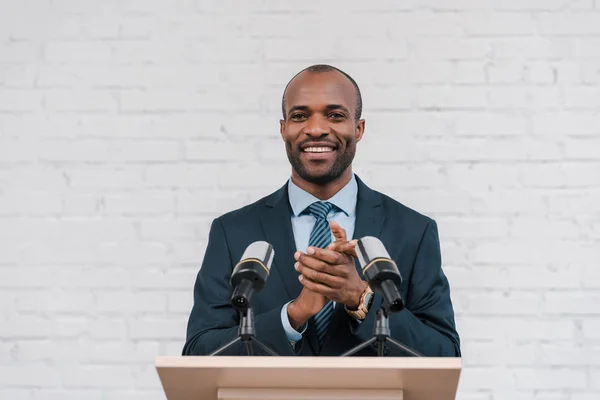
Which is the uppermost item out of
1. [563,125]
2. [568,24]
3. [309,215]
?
[568,24]

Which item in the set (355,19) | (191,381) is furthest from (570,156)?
(191,381)

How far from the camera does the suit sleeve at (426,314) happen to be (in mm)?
2180

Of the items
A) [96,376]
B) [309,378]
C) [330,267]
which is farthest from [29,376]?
[309,378]

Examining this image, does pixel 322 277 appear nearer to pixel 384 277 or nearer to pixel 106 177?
pixel 384 277

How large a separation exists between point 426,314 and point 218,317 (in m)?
0.48

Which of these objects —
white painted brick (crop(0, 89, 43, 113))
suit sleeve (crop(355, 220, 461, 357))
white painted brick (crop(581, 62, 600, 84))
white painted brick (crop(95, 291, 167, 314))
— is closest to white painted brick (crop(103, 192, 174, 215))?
white painted brick (crop(95, 291, 167, 314))

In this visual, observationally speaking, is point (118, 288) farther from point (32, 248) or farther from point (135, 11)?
point (135, 11)

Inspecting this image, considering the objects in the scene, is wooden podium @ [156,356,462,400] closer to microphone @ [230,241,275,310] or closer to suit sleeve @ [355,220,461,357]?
microphone @ [230,241,275,310]

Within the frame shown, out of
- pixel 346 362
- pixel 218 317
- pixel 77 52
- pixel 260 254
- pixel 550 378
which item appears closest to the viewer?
pixel 346 362

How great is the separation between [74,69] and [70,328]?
2.66 ft

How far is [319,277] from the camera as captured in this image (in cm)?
200

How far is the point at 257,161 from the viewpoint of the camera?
3102 mm

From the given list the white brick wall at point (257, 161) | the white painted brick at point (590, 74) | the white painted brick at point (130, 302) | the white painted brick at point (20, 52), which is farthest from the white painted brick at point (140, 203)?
the white painted brick at point (590, 74)

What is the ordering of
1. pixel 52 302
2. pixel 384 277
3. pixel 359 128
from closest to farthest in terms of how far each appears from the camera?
pixel 384 277 < pixel 359 128 < pixel 52 302
